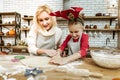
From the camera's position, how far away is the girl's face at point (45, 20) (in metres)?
1.77

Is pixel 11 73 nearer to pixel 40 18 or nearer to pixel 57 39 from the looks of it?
pixel 40 18

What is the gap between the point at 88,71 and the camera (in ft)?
3.19

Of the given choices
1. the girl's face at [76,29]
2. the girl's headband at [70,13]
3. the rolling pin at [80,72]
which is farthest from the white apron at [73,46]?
the rolling pin at [80,72]

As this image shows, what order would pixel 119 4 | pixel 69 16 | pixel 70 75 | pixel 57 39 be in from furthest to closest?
pixel 119 4 → pixel 57 39 → pixel 69 16 → pixel 70 75

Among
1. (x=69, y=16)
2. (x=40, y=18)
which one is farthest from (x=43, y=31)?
(x=69, y=16)

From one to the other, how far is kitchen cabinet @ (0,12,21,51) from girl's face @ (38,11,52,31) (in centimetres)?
304

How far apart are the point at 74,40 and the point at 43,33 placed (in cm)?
48

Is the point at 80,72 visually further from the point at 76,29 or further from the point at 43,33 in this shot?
the point at 43,33

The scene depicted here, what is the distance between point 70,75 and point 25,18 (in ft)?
13.1

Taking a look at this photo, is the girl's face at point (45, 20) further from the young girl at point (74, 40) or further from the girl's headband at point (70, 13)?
the girl's headband at point (70, 13)

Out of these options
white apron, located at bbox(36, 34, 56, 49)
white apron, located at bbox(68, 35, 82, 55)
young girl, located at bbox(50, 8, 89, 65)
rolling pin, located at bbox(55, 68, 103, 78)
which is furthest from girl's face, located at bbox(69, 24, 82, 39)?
white apron, located at bbox(36, 34, 56, 49)

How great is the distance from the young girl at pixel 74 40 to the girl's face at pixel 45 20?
379mm

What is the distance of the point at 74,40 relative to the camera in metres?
1.53

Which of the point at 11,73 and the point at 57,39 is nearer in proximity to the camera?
the point at 11,73
